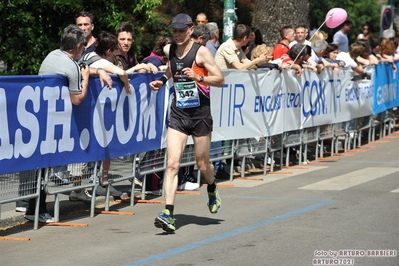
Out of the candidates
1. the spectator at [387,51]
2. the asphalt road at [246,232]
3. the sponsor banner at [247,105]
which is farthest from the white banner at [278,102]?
the spectator at [387,51]

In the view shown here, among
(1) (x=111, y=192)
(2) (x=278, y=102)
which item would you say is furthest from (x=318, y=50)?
(1) (x=111, y=192)

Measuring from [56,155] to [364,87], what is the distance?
10.4 m

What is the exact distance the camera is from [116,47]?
1128 cm

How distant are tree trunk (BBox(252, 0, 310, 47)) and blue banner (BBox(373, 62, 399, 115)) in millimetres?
1957

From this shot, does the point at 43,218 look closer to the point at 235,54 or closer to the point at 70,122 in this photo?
the point at 70,122

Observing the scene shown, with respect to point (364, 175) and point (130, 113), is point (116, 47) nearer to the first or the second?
point (130, 113)

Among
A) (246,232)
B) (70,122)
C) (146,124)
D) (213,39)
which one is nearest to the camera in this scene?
(246,232)

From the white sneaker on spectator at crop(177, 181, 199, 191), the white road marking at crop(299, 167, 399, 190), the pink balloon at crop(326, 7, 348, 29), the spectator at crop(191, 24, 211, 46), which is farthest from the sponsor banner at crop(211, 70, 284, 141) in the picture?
the pink balloon at crop(326, 7, 348, 29)

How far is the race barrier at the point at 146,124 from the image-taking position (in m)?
9.01

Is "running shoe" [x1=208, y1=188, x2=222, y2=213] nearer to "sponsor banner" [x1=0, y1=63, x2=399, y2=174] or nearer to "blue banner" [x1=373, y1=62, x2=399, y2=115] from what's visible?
"sponsor banner" [x1=0, y1=63, x2=399, y2=174]

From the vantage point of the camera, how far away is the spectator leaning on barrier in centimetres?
938

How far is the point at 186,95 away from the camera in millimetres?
9539

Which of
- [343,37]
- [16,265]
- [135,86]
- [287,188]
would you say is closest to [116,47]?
[135,86]

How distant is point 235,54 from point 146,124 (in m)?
2.86
